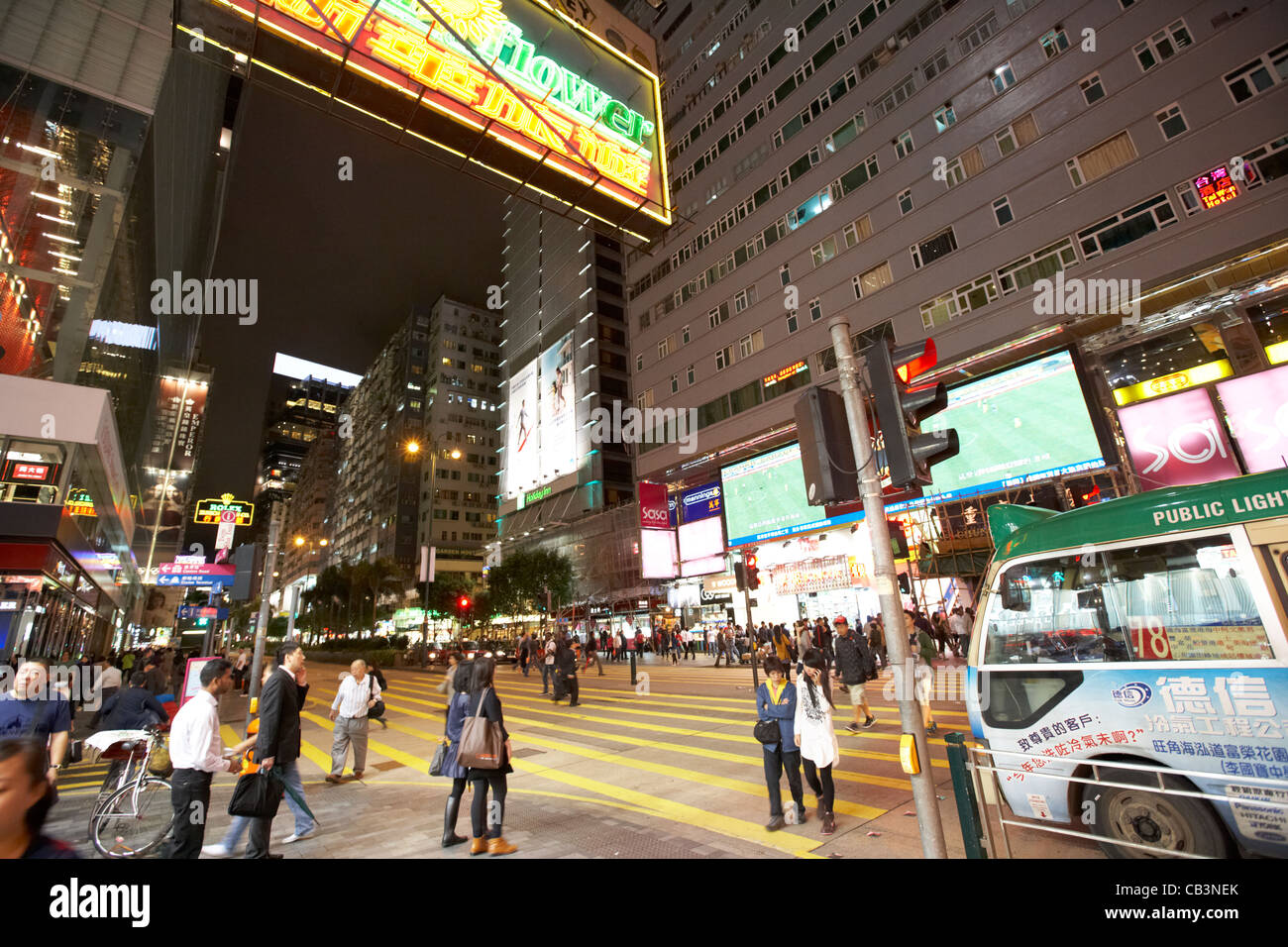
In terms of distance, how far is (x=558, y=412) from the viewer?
2281 inches

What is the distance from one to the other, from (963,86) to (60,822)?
33.3 meters

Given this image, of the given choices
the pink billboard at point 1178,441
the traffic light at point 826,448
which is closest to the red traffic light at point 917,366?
the traffic light at point 826,448

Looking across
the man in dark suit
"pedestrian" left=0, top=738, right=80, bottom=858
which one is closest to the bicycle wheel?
the man in dark suit

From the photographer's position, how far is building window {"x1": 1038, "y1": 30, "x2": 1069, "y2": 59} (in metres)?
19.5

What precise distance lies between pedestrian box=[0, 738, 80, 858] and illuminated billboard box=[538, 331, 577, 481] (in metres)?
52.1

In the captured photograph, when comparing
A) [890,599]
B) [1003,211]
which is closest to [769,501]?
[1003,211]

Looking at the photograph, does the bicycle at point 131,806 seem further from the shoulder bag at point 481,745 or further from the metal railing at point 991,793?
the metal railing at point 991,793

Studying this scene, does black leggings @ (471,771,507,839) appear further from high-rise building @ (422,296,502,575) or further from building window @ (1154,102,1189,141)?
high-rise building @ (422,296,502,575)

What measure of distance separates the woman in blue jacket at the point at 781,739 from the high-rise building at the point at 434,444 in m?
79.9
